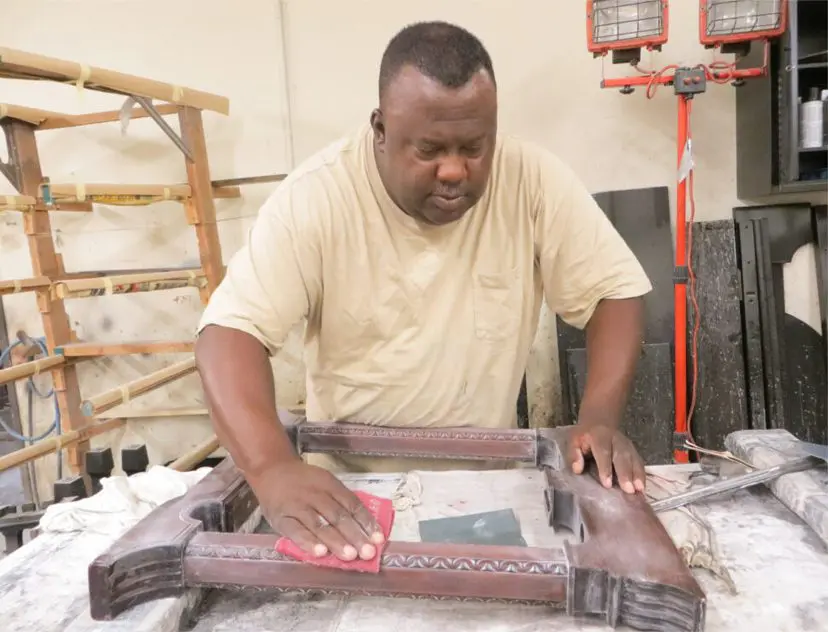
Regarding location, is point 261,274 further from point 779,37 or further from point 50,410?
point 50,410

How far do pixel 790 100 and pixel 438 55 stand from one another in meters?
1.59

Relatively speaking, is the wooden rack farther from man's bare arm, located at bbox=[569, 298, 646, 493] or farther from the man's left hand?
the man's left hand

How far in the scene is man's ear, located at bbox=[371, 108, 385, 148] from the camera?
1105mm

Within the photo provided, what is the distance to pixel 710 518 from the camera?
95cm

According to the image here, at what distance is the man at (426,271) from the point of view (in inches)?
39.9

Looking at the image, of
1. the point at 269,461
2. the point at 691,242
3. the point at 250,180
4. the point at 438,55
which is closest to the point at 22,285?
the point at 250,180

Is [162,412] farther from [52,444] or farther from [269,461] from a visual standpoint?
[269,461]

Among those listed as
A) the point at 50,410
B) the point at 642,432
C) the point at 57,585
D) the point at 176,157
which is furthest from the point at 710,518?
the point at 50,410

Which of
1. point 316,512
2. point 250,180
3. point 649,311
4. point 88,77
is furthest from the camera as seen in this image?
point 250,180

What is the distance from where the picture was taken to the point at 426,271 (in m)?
1.20

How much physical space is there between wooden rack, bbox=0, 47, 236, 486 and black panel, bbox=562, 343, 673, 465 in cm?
162

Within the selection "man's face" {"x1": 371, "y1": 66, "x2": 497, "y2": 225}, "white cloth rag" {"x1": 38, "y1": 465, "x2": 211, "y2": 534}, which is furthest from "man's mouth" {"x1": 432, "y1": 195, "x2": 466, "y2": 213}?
"white cloth rag" {"x1": 38, "y1": 465, "x2": 211, "y2": 534}

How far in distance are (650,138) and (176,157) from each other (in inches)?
80.1

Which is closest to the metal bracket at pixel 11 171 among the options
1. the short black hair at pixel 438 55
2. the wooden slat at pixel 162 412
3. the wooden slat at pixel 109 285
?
the wooden slat at pixel 109 285
